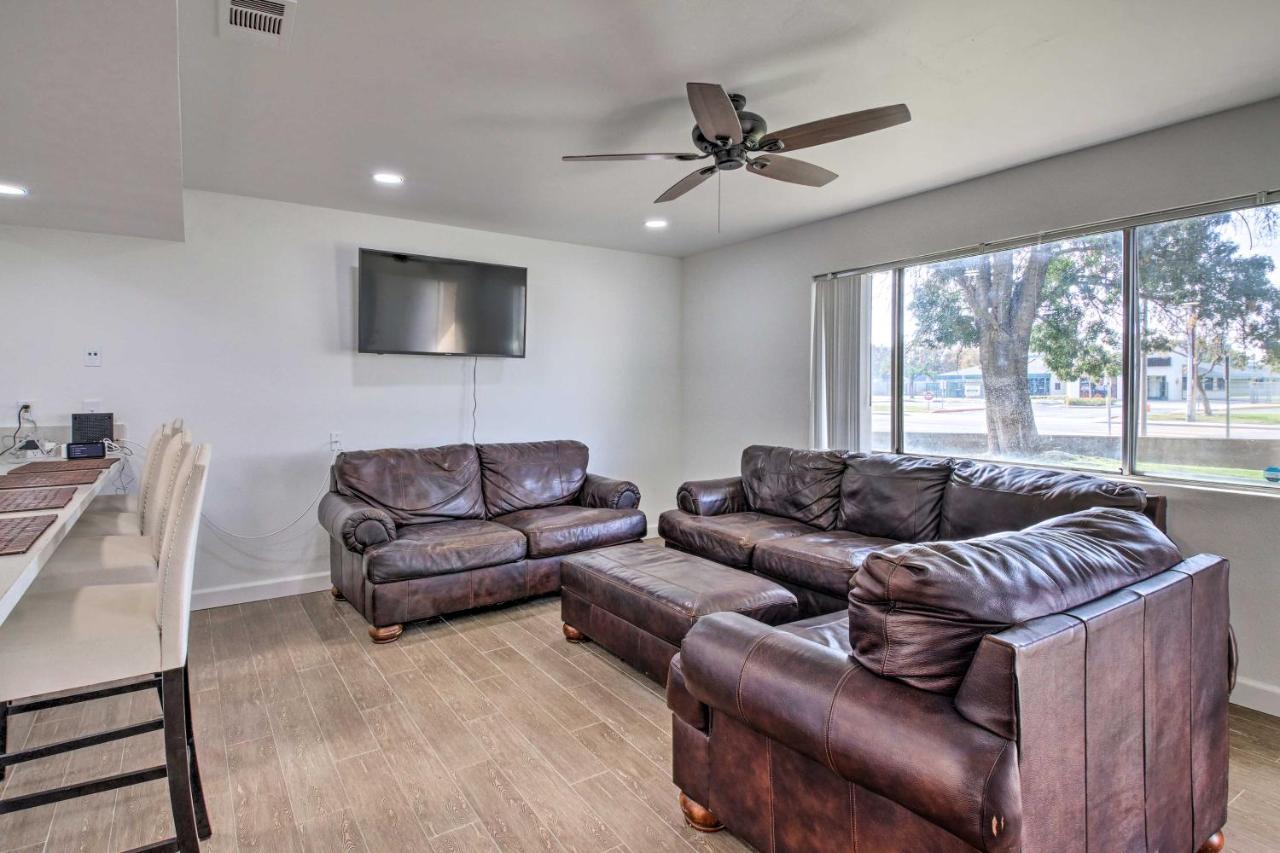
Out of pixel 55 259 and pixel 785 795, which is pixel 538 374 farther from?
pixel 785 795

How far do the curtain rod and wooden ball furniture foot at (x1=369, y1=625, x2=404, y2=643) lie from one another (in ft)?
12.0

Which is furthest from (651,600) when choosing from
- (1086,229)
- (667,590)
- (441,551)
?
(1086,229)

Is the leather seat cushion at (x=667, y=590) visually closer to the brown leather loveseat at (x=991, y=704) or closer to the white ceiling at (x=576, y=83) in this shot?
the brown leather loveseat at (x=991, y=704)

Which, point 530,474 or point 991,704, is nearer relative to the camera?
point 991,704

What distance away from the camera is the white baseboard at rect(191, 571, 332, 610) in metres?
3.97

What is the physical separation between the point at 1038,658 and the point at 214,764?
259 cm

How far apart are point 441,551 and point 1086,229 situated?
12.6 feet

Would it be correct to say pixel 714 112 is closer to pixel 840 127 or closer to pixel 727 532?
pixel 840 127

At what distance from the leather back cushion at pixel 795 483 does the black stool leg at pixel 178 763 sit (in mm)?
3271

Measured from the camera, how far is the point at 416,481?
167 inches

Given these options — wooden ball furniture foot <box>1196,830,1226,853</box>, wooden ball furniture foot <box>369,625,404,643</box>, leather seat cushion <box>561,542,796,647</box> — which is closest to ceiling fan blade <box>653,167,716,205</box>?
leather seat cushion <box>561,542,796,647</box>

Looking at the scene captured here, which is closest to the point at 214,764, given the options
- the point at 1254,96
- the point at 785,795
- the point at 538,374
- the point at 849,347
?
the point at 785,795

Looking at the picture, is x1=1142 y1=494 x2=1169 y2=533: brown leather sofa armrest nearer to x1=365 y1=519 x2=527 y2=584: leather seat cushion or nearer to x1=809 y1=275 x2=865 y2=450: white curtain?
x1=809 y1=275 x2=865 y2=450: white curtain

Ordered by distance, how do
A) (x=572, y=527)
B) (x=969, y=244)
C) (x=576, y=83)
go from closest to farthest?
(x=576, y=83) → (x=969, y=244) → (x=572, y=527)
